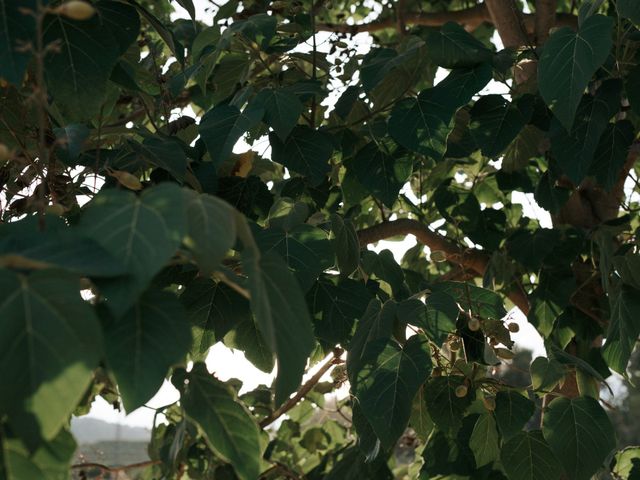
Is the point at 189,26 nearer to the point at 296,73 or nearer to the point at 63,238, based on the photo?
the point at 296,73

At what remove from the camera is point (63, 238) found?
0.60 meters

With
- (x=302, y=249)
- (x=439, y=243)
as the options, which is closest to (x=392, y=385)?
(x=302, y=249)

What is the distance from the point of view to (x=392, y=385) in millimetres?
1225

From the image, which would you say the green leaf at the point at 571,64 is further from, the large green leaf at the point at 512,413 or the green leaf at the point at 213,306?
the green leaf at the point at 213,306

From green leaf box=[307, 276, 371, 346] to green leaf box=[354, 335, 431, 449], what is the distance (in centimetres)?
13

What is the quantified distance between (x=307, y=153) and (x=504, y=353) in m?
0.46

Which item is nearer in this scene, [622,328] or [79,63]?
[79,63]

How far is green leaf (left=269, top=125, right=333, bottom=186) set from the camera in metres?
1.54

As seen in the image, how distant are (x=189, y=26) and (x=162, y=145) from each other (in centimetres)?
91

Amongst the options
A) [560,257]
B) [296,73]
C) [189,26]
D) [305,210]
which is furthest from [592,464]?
[189,26]

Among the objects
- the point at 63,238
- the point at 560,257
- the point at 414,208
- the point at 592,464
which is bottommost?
the point at 592,464

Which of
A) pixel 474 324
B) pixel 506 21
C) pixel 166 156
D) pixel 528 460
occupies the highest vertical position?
pixel 506 21

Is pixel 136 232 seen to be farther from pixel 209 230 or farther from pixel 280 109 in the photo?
pixel 280 109

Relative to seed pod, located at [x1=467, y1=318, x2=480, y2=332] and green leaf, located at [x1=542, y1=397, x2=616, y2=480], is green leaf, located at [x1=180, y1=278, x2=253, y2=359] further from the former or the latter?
green leaf, located at [x1=542, y1=397, x2=616, y2=480]
